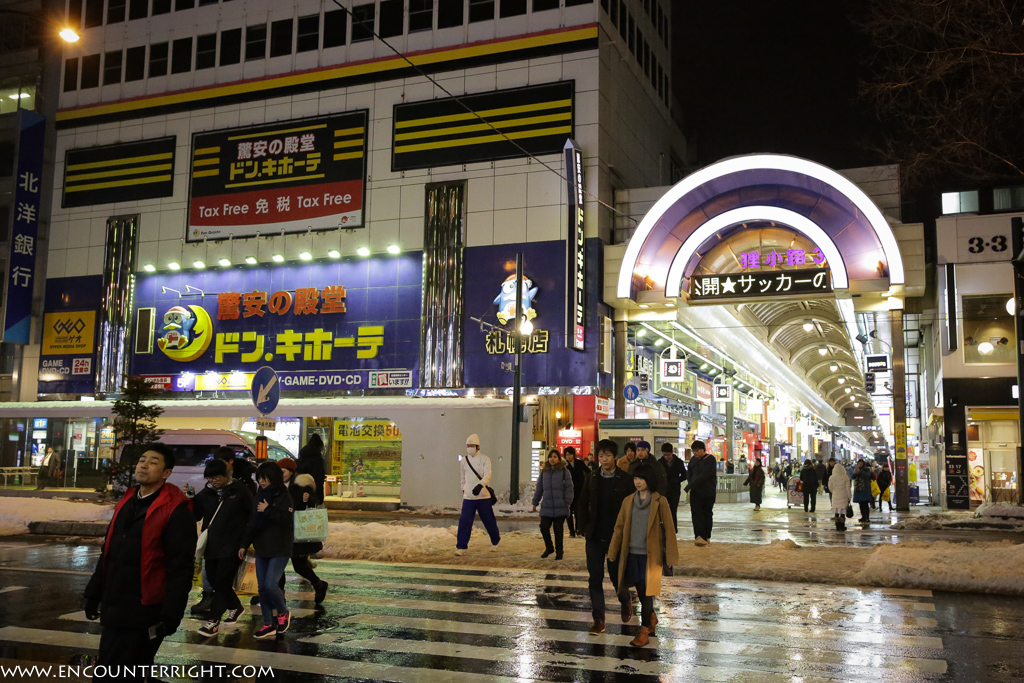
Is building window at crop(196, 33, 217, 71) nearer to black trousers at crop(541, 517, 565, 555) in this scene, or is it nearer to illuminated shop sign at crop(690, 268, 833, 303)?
illuminated shop sign at crop(690, 268, 833, 303)

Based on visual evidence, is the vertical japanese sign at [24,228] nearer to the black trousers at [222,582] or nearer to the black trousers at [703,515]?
the black trousers at [703,515]

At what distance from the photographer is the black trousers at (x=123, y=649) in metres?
5.07

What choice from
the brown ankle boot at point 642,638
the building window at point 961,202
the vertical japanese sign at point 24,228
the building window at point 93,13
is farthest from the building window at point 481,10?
the brown ankle boot at point 642,638

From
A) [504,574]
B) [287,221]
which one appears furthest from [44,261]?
[504,574]

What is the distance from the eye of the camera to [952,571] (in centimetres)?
1170

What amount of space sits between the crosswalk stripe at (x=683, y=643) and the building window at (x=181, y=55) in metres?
31.2

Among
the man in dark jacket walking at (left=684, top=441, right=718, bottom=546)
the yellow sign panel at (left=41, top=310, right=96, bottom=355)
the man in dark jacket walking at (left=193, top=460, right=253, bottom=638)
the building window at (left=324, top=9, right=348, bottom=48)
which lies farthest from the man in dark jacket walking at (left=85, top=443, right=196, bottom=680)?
the yellow sign panel at (left=41, top=310, right=96, bottom=355)

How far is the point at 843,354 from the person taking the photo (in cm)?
5169

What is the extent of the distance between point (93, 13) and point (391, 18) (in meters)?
14.5

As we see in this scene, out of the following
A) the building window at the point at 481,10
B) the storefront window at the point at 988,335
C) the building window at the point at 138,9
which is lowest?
the storefront window at the point at 988,335

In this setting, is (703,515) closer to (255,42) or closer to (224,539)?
(224,539)

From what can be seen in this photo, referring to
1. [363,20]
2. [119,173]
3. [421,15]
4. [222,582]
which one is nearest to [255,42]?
[363,20]

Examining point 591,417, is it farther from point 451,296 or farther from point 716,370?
point 716,370

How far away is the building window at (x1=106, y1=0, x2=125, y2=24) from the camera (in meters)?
36.4
